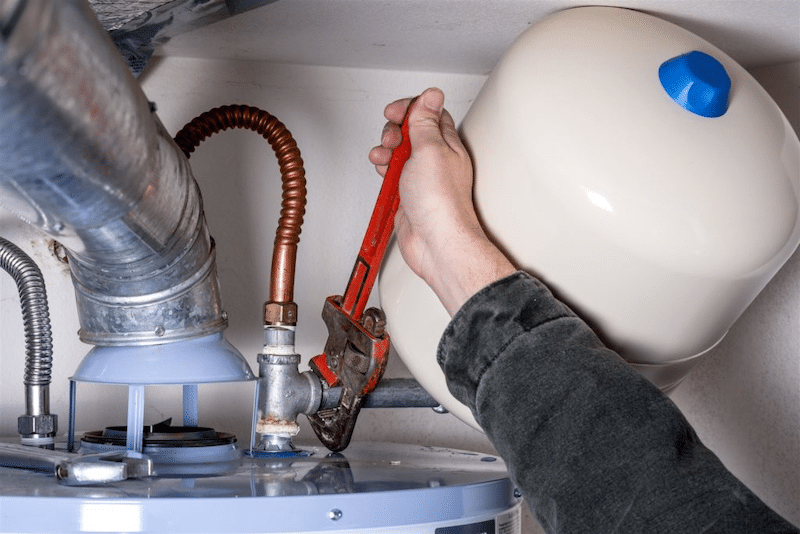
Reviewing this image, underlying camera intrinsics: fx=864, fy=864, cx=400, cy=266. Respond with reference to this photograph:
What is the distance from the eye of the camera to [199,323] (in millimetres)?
865

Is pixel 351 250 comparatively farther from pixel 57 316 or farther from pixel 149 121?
pixel 149 121

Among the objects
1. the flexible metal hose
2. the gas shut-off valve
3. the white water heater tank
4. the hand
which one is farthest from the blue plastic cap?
the flexible metal hose

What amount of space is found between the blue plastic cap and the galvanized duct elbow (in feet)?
1.33

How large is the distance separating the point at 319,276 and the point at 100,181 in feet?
2.03

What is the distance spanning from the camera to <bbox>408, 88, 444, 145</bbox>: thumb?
77 centimetres

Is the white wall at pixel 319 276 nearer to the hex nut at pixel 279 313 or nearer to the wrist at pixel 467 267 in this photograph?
the hex nut at pixel 279 313

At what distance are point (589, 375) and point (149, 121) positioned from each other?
1.21ft

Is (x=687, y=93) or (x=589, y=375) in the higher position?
(x=687, y=93)

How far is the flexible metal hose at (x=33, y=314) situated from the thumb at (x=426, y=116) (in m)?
0.44

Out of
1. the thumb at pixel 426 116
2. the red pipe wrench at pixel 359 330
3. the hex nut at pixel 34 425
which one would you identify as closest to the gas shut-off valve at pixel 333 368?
the red pipe wrench at pixel 359 330

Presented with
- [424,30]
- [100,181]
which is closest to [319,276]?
[424,30]

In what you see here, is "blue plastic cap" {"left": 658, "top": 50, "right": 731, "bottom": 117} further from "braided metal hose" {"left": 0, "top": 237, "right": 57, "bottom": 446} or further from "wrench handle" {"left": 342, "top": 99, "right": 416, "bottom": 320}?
"braided metal hose" {"left": 0, "top": 237, "right": 57, "bottom": 446}

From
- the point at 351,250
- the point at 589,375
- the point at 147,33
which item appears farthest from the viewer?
the point at 351,250

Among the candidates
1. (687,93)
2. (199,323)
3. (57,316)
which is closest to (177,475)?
(199,323)
